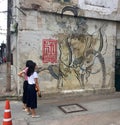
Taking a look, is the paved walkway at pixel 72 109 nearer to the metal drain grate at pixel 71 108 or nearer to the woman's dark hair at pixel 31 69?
the metal drain grate at pixel 71 108

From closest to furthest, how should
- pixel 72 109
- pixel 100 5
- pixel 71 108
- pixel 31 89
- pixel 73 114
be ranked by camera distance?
pixel 31 89, pixel 73 114, pixel 72 109, pixel 71 108, pixel 100 5

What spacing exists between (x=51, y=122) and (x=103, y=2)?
5.39m

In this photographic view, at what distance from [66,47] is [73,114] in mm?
2884

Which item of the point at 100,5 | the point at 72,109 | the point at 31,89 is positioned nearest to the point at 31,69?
the point at 31,89

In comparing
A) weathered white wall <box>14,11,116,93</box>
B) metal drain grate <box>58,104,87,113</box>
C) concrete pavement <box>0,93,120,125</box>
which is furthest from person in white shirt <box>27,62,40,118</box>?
weathered white wall <box>14,11,116,93</box>

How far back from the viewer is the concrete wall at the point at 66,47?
28.0 feet

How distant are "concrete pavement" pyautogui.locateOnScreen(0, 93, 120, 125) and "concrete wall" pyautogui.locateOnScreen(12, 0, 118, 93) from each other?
1.64 ft

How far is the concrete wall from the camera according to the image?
336 inches

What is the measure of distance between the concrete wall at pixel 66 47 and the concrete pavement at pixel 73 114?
499 millimetres

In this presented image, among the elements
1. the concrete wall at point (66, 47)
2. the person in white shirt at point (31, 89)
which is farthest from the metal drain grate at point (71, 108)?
the concrete wall at point (66, 47)

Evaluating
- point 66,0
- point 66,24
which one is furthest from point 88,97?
point 66,0

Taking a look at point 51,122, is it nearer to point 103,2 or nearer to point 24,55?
A: point 24,55

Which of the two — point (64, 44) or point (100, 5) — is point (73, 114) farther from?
point (100, 5)

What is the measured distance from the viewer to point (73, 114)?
7066 mm
